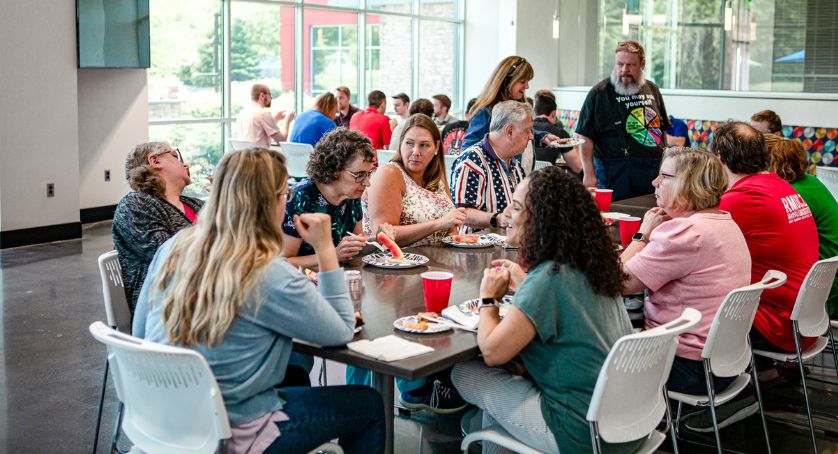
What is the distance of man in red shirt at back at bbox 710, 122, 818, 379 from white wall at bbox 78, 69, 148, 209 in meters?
6.50

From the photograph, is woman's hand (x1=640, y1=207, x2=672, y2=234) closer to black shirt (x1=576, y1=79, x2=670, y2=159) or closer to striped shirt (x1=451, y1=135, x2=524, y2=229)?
striped shirt (x1=451, y1=135, x2=524, y2=229)

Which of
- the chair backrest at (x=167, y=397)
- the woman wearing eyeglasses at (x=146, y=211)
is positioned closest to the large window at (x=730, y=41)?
the woman wearing eyeglasses at (x=146, y=211)

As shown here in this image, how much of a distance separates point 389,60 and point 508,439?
34.8ft

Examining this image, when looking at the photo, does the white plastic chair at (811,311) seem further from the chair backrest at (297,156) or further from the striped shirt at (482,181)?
the chair backrest at (297,156)

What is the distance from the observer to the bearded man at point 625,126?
230 inches

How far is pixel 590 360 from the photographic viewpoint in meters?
2.40

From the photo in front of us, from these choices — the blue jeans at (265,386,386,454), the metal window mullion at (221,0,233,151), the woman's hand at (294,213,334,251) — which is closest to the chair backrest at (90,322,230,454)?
the blue jeans at (265,386,386,454)

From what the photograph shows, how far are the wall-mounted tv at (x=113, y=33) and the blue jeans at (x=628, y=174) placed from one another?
4.66 m

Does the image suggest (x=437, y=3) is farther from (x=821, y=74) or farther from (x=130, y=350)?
(x=130, y=350)

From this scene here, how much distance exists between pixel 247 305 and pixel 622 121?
4.11 m

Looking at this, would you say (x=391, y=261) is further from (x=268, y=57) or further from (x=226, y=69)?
(x=268, y=57)

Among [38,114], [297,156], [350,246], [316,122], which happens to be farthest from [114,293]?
[316,122]

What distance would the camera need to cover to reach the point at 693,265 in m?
3.07

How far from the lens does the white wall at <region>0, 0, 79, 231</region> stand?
24.3 ft
